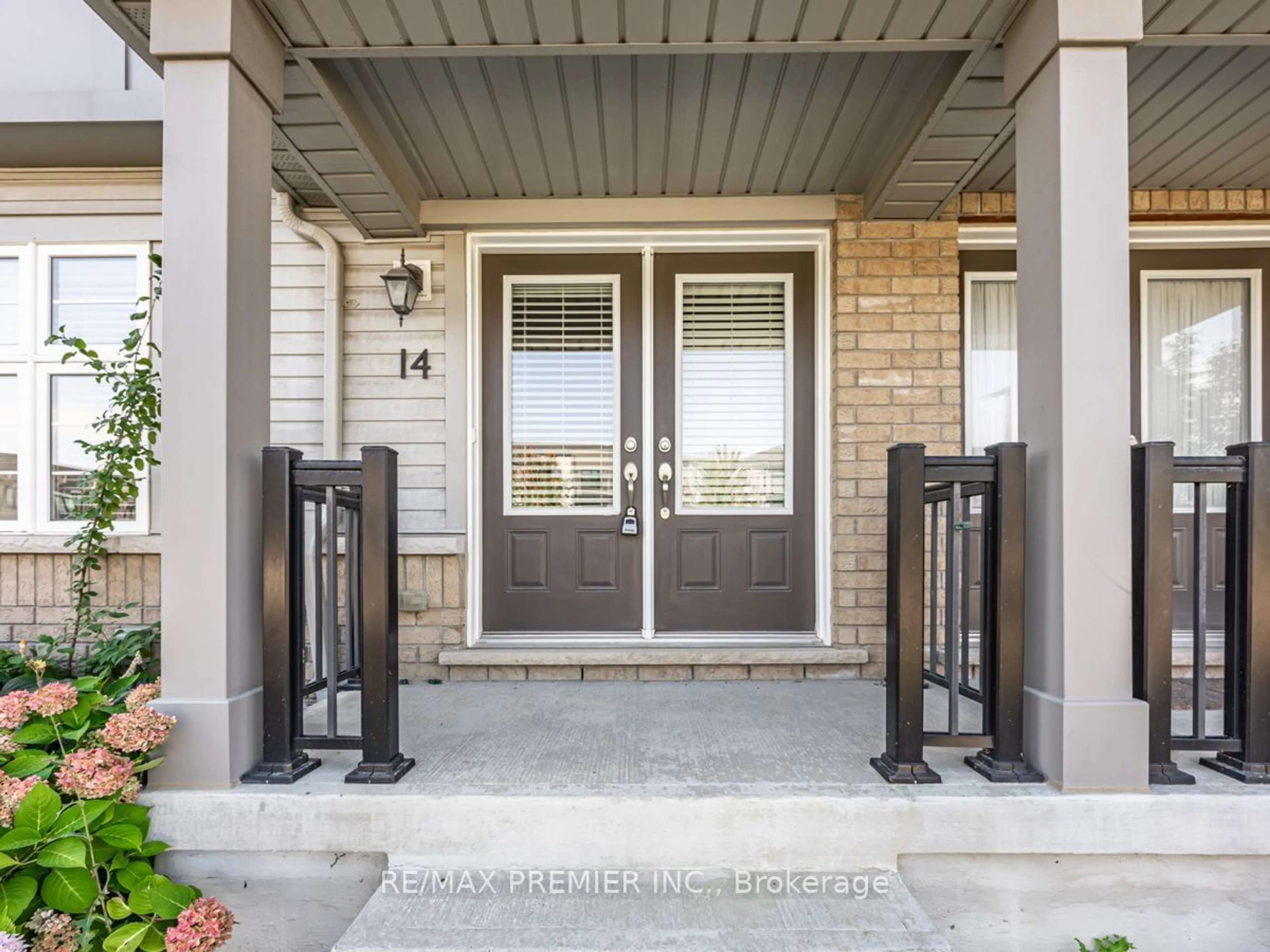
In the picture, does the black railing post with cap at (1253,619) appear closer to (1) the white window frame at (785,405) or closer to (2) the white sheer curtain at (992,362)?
(2) the white sheer curtain at (992,362)

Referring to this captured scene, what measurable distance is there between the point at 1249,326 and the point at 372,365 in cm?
434

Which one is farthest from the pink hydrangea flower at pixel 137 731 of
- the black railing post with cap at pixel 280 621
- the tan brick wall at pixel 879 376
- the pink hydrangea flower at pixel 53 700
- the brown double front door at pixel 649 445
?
the tan brick wall at pixel 879 376

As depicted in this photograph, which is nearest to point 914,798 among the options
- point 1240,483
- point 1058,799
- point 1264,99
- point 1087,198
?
point 1058,799

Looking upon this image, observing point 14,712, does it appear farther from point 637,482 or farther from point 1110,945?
point 1110,945

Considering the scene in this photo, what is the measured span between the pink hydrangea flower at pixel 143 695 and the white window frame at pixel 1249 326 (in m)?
4.28

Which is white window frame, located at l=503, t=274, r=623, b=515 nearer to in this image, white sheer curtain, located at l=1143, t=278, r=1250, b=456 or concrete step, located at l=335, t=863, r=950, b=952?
concrete step, located at l=335, t=863, r=950, b=952

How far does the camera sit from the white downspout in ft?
11.5

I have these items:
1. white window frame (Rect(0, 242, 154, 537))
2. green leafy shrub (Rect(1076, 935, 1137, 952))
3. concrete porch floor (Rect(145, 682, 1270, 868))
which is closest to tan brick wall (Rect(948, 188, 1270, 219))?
concrete porch floor (Rect(145, 682, 1270, 868))

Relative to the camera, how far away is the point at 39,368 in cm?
354

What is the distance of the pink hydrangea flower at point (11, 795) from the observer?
176cm

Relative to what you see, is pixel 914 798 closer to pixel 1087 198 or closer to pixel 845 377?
pixel 1087 198

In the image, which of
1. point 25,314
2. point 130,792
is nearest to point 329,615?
point 130,792

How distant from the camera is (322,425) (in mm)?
3568

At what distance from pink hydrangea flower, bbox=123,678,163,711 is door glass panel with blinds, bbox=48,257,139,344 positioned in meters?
2.15
